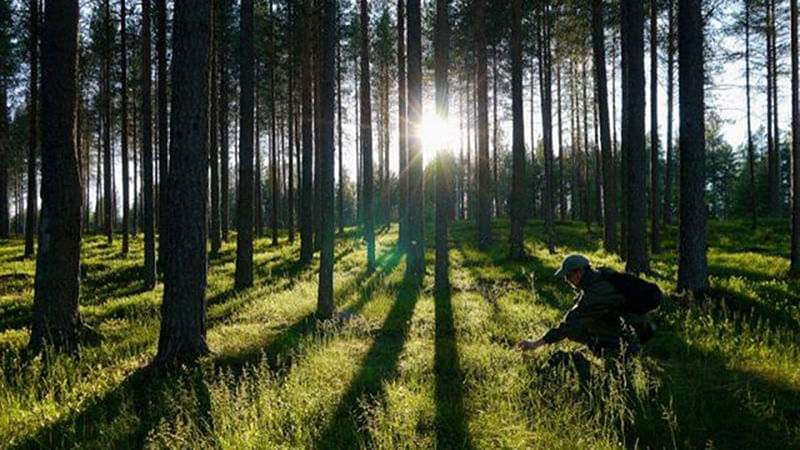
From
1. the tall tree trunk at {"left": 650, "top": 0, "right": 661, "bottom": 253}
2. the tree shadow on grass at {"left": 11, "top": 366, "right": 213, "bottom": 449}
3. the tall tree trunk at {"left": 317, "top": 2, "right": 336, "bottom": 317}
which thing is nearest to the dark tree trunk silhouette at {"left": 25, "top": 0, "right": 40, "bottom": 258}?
the tall tree trunk at {"left": 317, "top": 2, "right": 336, "bottom": 317}

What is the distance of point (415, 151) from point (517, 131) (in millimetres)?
4053

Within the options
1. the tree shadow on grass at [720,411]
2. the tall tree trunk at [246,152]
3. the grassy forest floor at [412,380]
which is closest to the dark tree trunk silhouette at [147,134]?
the grassy forest floor at [412,380]

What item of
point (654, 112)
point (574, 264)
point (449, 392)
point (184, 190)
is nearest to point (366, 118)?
point (654, 112)

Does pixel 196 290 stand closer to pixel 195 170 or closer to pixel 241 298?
pixel 195 170

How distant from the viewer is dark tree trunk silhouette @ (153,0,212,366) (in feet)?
19.0

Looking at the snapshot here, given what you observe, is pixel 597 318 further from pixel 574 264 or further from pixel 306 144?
pixel 306 144

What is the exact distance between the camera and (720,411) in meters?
4.12

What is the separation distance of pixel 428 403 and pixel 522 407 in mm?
876

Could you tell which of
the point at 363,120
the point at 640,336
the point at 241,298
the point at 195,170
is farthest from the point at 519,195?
the point at 195,170

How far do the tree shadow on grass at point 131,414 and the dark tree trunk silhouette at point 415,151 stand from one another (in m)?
8.59

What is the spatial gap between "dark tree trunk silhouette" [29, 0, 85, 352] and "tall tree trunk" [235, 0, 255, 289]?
16.4 feet

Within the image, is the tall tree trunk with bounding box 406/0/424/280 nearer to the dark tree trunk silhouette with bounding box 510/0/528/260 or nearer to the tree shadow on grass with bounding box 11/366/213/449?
the dark tree trunk silhouette with bounding box 510/0/528/260

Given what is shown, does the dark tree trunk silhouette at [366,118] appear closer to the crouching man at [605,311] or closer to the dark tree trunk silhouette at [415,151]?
the dark tree trunk silhouette at [415,151]

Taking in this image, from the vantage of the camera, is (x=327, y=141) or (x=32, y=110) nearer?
(x=327, y=141)
